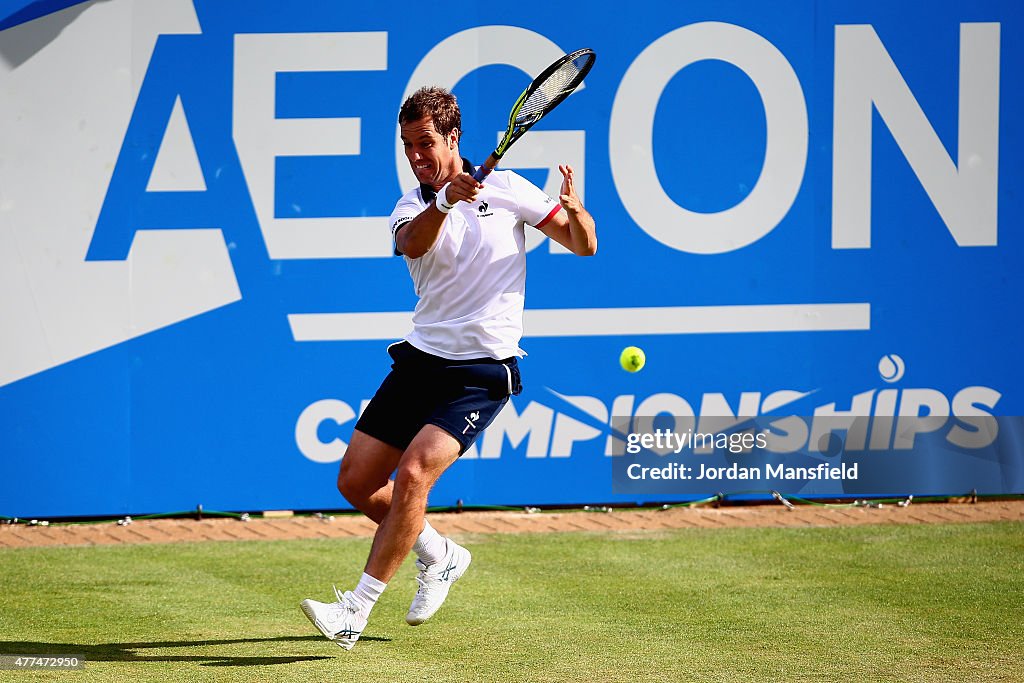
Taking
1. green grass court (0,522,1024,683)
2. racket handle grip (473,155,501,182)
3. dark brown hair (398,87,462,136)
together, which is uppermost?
dark brown hair (398,87,462,136)

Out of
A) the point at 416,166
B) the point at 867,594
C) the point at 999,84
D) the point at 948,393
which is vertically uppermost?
the point at 999,84

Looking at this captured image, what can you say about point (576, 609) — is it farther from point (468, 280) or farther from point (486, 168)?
point (486, 168)

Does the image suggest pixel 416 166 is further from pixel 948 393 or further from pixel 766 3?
pixel 948 393

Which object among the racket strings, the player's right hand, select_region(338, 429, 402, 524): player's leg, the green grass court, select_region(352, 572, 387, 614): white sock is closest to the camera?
the player's right hand

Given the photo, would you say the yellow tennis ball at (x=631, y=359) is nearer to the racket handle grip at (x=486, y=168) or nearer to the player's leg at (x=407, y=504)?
the player's leg at (x=407, y=504)

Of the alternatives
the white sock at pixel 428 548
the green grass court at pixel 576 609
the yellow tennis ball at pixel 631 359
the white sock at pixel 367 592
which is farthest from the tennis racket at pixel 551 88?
the yellow tennis ball at pixel 631 359

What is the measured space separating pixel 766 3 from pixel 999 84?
1.21m

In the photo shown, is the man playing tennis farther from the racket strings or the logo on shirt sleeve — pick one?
the racket strings

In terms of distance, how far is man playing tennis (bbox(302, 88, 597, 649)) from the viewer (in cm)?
370

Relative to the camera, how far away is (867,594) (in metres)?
4.50

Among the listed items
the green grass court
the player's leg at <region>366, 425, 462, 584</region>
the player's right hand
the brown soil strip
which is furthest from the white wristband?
the brown soil strip

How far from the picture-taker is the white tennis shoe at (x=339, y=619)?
3576 millimetres

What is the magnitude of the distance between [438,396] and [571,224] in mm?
645

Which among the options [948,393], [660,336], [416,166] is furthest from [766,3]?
[416,166]
